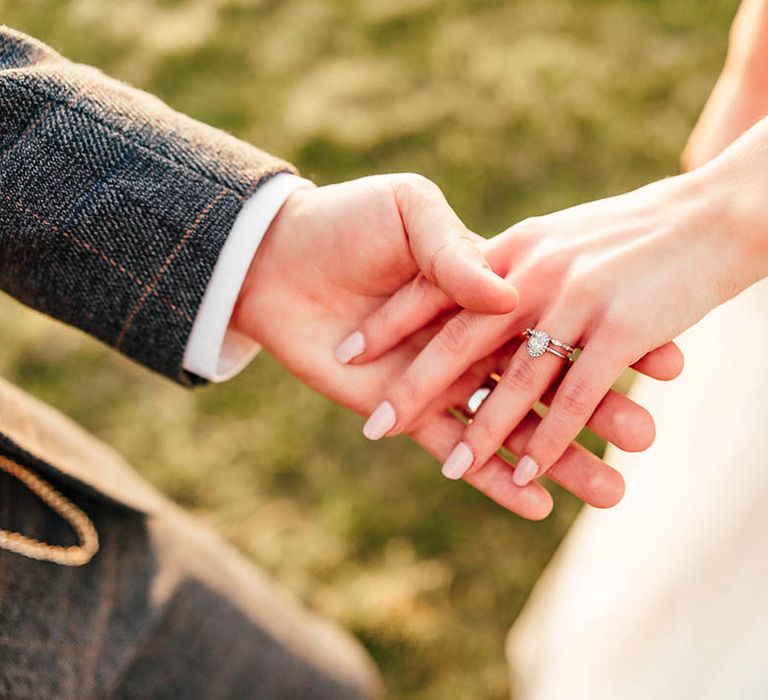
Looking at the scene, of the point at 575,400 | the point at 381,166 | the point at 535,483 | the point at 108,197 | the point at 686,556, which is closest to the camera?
the point at 108,197

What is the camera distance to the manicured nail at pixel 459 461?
1.43m

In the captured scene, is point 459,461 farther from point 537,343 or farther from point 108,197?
point 108,197

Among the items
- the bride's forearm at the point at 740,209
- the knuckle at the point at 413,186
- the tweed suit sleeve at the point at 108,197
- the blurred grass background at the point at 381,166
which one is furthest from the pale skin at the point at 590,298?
the blurred grass background at the point at 381,166

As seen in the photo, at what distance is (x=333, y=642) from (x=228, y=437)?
94 centimetres

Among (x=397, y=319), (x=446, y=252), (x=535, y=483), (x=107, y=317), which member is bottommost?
(x=107, y=317)

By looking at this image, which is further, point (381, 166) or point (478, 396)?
point (381, 166)

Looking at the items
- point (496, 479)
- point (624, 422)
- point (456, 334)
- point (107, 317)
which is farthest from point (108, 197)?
point (624, 422)

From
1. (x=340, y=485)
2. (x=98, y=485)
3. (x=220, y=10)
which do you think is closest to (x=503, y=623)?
(x=340, y=485)

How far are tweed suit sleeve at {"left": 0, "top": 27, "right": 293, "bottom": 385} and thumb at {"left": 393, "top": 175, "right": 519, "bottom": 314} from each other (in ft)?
0.83

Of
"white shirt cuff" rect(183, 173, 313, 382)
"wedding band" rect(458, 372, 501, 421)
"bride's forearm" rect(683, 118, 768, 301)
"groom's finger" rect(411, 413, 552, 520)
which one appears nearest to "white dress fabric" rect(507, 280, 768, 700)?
"bride's forearm" rect(683, 118, 768, 301)

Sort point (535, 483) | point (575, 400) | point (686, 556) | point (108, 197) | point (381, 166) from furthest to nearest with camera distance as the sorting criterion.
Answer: point (381, 166)
point (686, 556)
point (535, 483)
point (575, 400)
point (108, 197)

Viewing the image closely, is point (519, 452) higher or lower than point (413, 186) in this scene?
lower

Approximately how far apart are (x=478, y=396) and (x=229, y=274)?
0.49 m

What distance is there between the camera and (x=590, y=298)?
1390 millimetres
